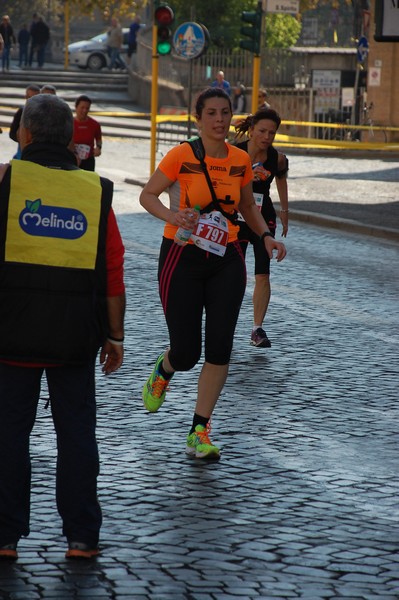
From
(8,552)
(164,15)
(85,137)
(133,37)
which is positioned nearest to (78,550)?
(8,552)

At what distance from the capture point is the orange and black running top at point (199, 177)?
6.83 m

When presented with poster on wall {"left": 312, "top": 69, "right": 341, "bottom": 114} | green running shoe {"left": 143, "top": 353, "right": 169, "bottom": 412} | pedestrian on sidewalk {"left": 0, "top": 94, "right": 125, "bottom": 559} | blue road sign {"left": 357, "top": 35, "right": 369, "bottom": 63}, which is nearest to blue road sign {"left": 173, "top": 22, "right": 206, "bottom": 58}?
poster on wall {"left": 312, "top": 69, "right": 341, "bottom": 114}

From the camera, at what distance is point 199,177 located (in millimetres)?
6820

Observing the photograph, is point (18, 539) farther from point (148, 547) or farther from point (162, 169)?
point (162, 169)

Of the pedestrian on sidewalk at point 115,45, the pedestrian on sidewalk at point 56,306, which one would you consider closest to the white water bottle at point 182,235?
the pedestrian on sidewalk at point 56,306

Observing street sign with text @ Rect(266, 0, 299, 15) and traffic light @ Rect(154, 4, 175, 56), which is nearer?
traffic light @ Rect(154, 4, 175, 56)

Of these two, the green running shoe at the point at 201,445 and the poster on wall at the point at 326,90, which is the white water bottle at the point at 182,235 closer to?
the green running shoe at the point at 201,445

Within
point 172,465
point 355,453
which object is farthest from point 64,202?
point 355,453

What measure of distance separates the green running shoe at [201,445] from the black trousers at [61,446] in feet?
5.25

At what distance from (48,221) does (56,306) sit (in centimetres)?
30

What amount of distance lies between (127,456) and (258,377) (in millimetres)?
2340

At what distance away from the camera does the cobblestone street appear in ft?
15.7

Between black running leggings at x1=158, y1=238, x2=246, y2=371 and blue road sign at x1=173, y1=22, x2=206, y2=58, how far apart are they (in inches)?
879

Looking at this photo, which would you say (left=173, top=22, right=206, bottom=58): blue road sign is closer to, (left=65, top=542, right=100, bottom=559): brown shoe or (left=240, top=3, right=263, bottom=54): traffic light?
(left=240, top=3, right=263, bottom=54): traffic light
